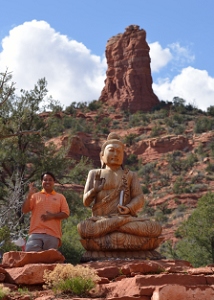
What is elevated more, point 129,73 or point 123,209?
point 129,73

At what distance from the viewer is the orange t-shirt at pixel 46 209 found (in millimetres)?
8672

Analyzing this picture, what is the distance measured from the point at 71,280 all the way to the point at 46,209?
1964 mm

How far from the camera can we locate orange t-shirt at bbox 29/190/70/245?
28.5ft

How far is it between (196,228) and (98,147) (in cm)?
4152

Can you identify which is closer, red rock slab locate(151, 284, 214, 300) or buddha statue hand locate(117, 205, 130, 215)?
red rock slab locate(151, 284, 214, 300)

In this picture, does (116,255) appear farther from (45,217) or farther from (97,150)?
(97,150)

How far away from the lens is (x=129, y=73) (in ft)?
275

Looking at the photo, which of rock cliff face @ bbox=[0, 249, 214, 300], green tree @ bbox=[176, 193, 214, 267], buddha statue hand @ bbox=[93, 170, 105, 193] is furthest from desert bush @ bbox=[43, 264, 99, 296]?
green tree @ bbox=[176, 193, 214, 267]

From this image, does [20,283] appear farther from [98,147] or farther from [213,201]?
[98,147]

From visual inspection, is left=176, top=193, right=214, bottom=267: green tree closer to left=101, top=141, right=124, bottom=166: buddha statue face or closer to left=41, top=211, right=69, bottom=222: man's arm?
left=101, top=141, right=124, bottom=166: buddha statue face

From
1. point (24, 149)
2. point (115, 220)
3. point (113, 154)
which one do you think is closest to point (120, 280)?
point (115, 220)

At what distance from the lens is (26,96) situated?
21.9m

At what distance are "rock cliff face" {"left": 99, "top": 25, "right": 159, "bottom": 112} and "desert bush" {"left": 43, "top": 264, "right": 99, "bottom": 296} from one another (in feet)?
241

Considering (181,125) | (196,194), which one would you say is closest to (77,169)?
(196,194)
